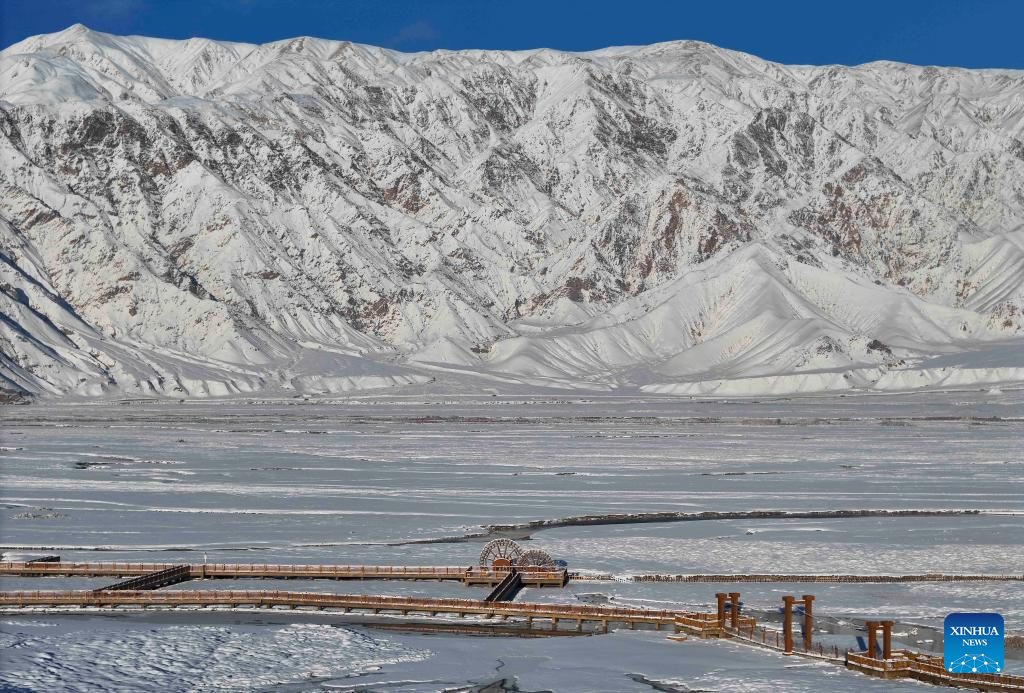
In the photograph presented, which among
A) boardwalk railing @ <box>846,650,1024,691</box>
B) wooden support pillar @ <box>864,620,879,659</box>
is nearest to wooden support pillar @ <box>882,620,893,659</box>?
boardwalk railing @ <box>846,650,1024,691</box>

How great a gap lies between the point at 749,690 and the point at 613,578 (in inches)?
727

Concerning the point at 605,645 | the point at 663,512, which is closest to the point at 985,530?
the point at 663,512

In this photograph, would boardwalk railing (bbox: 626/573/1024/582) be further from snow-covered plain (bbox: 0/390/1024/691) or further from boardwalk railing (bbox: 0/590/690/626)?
boardwalk railing (bbox: 0/590/690/626)

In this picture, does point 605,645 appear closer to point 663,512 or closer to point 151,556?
point 151,556

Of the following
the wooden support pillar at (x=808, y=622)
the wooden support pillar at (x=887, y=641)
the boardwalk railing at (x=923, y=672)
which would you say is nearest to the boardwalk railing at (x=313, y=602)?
the wooden support pillar at (x=808, y=622)

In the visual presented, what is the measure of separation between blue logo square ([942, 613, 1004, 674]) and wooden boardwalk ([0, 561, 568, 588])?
22.9 m

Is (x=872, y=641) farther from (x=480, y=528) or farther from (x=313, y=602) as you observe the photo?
(x=480, y=528)

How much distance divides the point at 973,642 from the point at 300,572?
31693mm

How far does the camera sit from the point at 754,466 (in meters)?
115

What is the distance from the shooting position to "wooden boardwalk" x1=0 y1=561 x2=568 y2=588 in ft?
199

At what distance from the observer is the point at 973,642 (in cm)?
3616

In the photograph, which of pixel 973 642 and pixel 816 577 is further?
pixel 816 577

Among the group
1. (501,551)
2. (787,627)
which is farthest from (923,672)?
(501,551)

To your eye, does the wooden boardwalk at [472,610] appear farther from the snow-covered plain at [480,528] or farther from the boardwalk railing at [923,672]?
the snow-covered plain at [480,528]
